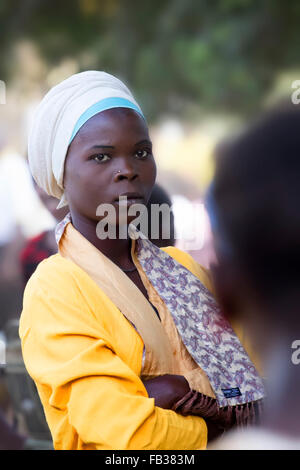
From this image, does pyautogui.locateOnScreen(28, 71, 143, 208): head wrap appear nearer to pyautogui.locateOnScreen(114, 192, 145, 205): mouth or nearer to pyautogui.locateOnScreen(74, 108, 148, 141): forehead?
pyautogui.locateOnScreen(74, 108, 148, 141): forehead

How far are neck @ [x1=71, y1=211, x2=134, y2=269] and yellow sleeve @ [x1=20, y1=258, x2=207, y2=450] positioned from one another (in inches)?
6.4

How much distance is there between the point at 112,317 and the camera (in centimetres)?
141

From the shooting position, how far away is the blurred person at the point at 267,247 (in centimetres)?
75

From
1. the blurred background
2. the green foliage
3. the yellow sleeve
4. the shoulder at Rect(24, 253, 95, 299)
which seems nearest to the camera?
the yellow sleeve

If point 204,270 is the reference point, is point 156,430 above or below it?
below

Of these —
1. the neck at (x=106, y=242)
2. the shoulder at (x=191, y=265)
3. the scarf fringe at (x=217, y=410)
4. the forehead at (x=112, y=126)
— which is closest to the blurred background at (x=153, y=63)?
the shoulder at (x=191, y=265)

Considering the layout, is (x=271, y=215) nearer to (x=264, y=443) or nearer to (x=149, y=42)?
(x=264, y=443)

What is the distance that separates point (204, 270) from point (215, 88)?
450 cm

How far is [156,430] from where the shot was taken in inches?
50.8

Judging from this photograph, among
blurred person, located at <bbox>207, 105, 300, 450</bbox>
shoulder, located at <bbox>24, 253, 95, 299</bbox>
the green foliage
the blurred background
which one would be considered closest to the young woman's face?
shoulder, located at <bbox>24, 253, 95, 299</bbox>

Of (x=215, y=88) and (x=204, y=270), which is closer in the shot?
(x=204, y=270)

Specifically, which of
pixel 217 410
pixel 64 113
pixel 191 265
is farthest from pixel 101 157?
pixel 217 410

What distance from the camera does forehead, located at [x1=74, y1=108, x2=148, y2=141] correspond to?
1445mm
